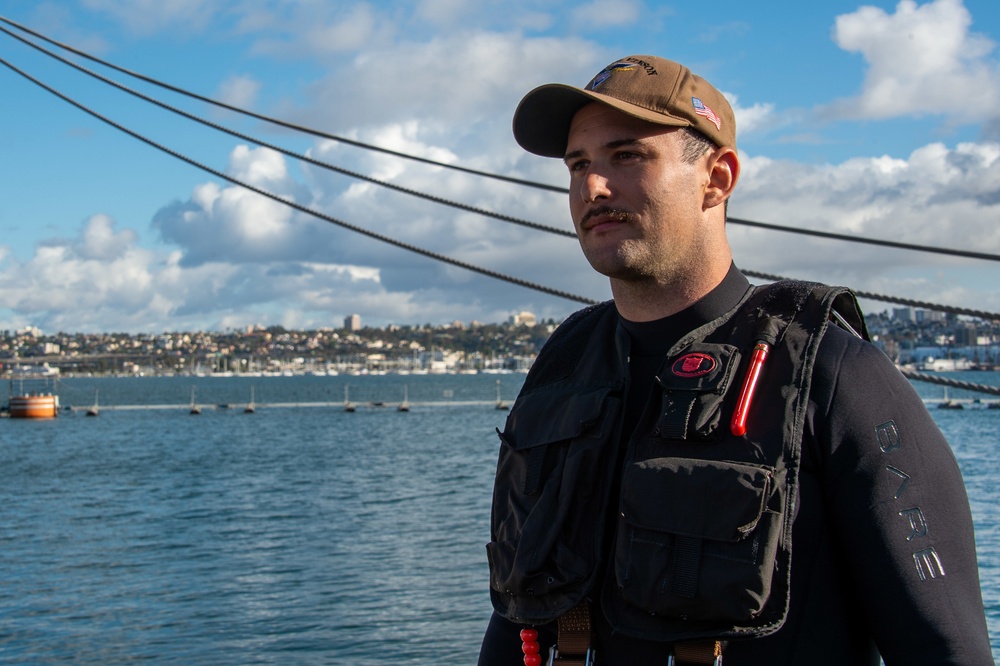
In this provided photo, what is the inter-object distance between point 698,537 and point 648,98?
868 millimetres

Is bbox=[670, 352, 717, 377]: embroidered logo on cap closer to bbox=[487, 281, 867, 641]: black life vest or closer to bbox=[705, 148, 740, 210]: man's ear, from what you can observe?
bbox=[487, 281, 867, 641]: black life vest

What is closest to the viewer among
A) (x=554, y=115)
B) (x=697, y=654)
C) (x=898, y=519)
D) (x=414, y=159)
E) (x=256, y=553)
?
(x=898, y=519)

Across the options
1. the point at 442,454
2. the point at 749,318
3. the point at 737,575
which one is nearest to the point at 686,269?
the point at 749,318

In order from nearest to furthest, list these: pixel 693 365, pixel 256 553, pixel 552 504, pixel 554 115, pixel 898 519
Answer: pixel 898 519, pixel 693 365, pixel 552 504, pixel 554 115, pixel 256 553

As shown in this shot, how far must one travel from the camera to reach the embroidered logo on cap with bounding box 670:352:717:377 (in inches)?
82.1

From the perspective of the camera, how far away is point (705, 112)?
7.22 feet

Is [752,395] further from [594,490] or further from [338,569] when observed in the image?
[338,569]

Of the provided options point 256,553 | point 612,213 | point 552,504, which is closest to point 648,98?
point 612,213

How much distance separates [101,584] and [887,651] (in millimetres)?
26469

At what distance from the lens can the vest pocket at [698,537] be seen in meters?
1.88

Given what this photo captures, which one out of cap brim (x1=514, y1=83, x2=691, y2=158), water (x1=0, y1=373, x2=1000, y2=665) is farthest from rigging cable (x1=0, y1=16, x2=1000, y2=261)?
water (x1=0, y1=373, x2=1000, y2=665)

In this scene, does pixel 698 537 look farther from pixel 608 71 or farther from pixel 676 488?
pixel 608 71

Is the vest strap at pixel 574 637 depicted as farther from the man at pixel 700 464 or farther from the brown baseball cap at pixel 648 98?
the brown baseball cap at pixel 648 98

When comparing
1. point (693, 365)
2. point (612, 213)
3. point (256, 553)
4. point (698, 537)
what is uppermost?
point (612, 213)
